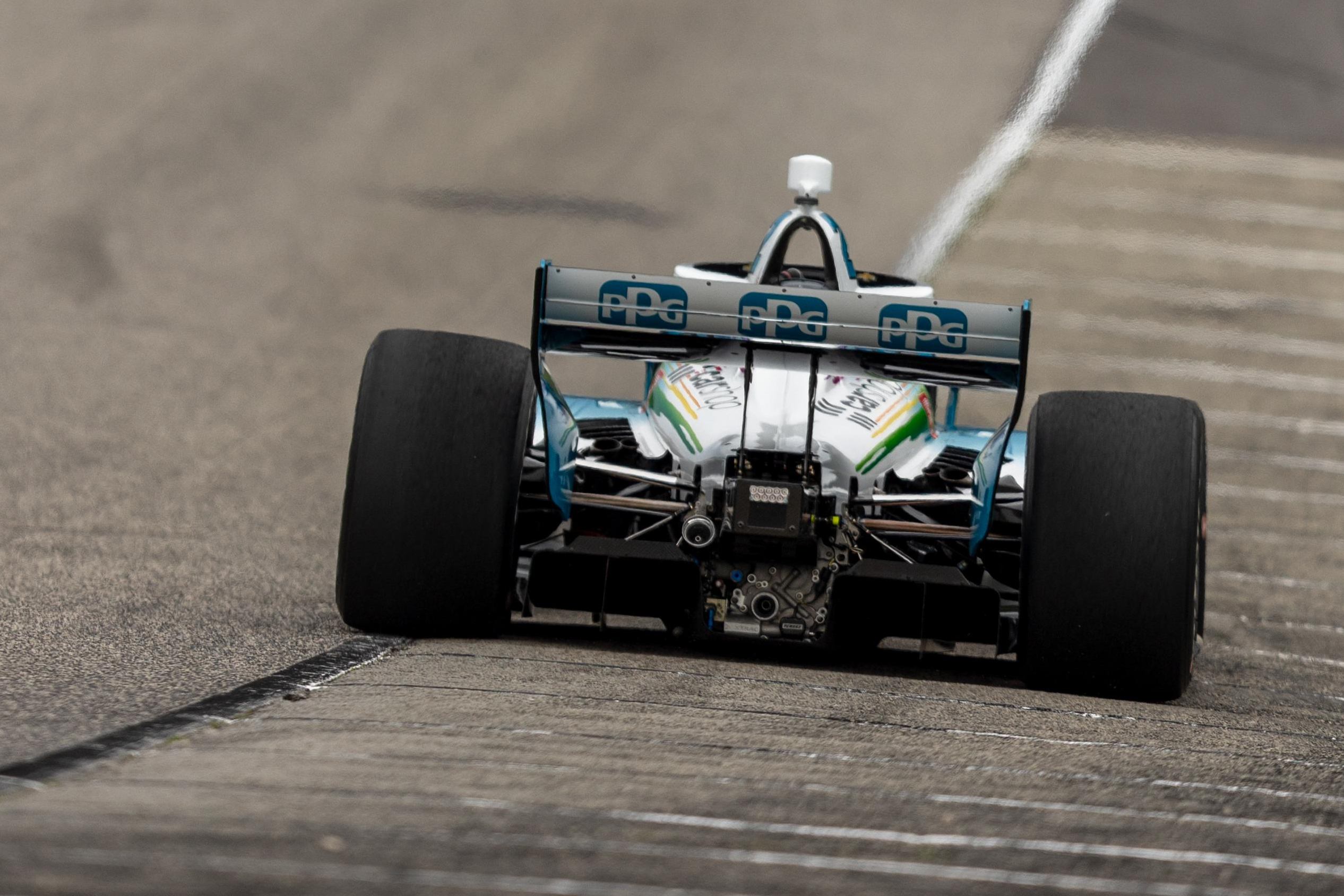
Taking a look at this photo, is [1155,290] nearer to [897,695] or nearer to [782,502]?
[782,502]

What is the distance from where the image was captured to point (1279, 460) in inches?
467

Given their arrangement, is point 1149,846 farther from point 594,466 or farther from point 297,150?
point 297,150

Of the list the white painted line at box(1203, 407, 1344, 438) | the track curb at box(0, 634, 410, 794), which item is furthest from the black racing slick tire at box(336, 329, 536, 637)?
the white painted line at box(1203, 407, 1344, 438)

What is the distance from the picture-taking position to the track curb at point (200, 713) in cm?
342

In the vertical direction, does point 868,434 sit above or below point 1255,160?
below

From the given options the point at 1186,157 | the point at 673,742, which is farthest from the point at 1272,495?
the point at 673,742

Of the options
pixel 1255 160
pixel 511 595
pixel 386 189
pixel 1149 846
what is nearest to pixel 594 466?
pixel 511 595

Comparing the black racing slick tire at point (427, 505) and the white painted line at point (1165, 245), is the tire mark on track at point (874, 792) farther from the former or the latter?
the white painted line at point (1165, 245)

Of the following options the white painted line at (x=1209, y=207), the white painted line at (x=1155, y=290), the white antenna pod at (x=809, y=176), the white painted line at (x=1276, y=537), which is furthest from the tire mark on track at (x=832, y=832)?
→ the white painted line at (x=1209, y=207)

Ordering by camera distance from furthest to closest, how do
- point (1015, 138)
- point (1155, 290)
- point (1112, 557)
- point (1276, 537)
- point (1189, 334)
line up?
1. point (1015, 138)
2. point (1155, 290)
3. point (1189, 334)
4. point (1276, 537)
5. point (1112, 557)

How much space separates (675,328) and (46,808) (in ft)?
10.3

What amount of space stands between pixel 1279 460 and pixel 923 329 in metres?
6.99

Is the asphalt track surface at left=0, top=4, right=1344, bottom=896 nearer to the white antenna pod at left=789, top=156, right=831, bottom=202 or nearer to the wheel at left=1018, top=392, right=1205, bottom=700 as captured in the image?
the wheel at left=1018, top=392, right=1205, bottom=700

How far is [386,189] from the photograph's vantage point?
17578 mm
